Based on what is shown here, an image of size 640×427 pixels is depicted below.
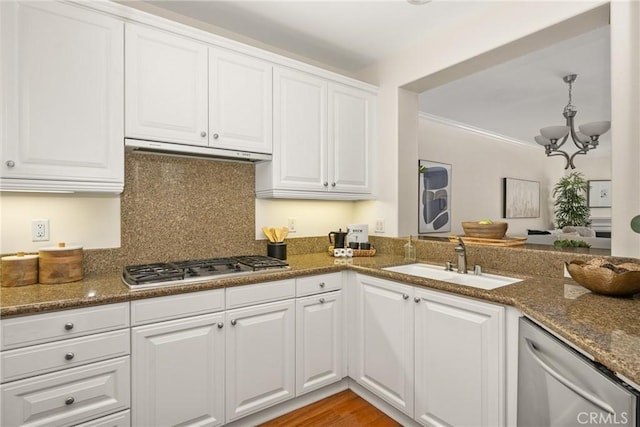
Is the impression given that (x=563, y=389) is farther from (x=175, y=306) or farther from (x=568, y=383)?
(x=175, y=306)

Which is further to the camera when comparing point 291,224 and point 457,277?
point 291,224

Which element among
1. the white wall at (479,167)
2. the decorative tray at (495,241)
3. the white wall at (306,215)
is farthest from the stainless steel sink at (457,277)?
the white wall at (479,167)

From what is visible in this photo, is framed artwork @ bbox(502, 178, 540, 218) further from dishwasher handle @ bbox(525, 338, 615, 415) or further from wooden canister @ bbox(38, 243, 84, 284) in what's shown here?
wooden canister @ bbox(38, 243, 84, 284)

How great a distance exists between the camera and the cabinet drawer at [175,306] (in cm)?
158

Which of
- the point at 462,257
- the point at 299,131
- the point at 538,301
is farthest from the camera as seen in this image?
the point at 299,131

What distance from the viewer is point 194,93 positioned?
201cm

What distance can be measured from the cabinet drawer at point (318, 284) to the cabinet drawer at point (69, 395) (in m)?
0.95

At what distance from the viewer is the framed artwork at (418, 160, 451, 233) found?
4320 mm

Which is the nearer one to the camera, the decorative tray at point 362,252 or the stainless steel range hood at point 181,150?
the stainless steel range hood at point 181,150

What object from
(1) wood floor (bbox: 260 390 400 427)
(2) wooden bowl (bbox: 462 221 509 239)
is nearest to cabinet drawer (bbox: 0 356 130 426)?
(1) wood floor (bbox: 260 390 400 427)

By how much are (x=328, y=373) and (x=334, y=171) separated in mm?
1421

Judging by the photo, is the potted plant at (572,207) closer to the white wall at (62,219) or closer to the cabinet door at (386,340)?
the cabinet door at (386,340)

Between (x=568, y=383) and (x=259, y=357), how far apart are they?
143 centimetres

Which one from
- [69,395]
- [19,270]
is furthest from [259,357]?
[19,270]
